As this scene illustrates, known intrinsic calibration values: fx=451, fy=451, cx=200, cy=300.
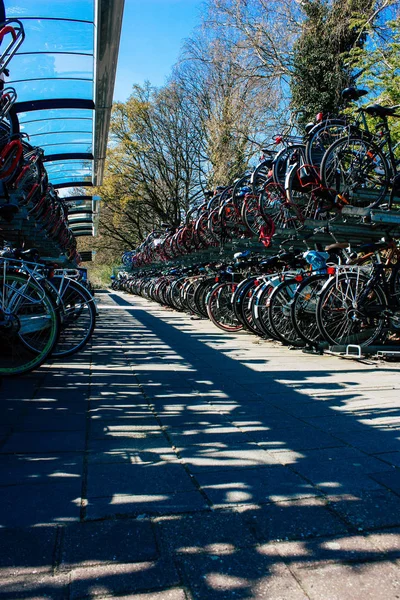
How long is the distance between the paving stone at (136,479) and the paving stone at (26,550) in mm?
308

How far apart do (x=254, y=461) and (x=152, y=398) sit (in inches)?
55.4

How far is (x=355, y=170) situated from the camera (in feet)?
18.6

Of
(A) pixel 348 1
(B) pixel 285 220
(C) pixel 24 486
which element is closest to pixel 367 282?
(B) pixel 285 220

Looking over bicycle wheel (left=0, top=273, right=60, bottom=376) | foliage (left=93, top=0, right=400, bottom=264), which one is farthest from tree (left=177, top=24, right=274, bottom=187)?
bicycle wheel (left=0, top=273, right=60, bottom=376)

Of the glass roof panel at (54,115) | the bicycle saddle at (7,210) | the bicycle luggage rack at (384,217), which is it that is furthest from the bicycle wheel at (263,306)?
the glass roof panel at (54,115)

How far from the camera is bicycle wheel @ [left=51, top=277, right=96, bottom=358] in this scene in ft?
17.3

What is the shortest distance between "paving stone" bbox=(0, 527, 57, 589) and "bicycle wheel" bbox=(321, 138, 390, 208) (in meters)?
4.90

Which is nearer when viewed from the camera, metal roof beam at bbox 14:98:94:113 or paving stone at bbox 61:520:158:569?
paving stone at bbox 61:520:158:569

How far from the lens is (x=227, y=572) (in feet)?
4.72

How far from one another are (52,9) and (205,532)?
725cm

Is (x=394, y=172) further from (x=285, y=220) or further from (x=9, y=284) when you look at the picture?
(x=9, y=284)

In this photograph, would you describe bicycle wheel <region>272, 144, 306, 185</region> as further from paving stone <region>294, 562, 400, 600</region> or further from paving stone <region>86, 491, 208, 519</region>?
paving stone <region>294, 562, 400, 600</region>

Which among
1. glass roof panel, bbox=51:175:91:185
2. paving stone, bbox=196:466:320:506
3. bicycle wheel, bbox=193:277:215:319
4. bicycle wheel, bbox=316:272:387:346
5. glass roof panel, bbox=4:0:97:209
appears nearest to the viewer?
paving stone, bbox=196:466:320:506

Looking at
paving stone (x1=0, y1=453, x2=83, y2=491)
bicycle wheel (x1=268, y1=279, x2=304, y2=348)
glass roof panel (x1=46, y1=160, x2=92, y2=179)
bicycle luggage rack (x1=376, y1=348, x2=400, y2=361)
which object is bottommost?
paving stone (x1=0, y1=453, x2=83, y2=491)
